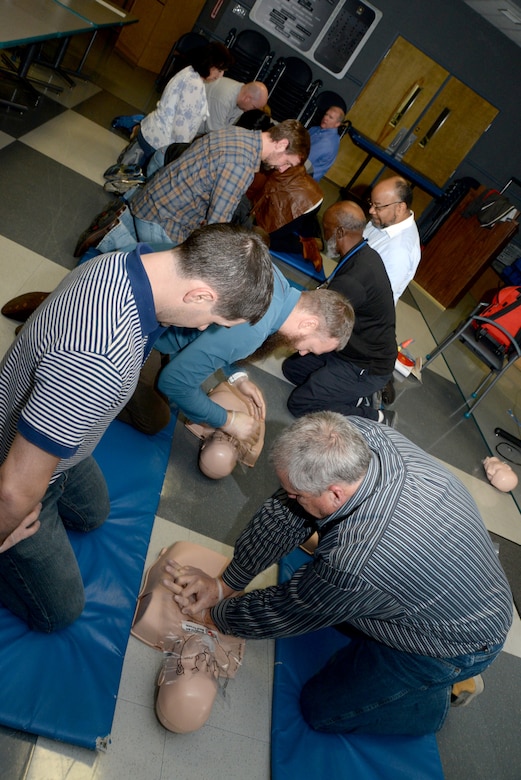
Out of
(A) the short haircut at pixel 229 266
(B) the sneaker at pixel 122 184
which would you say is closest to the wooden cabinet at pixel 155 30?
(B) the sneaker at pixel 122 184

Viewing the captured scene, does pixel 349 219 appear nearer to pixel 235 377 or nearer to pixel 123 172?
pixel 235 377

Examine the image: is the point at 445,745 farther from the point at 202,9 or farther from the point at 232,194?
the point at 202,9

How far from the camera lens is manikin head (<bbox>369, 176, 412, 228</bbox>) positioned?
4.05 meters

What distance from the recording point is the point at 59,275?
3.61 metres

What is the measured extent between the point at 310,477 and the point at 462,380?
4.28 m

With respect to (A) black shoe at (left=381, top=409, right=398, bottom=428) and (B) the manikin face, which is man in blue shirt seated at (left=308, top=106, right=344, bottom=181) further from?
(B) the manikin face

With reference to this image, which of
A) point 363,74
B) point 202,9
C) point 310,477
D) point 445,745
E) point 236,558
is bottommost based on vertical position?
point 445,745

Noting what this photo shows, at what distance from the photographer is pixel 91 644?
2.05 m

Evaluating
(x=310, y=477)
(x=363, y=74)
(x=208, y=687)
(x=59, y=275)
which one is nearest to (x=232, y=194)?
(x=59, y=275)

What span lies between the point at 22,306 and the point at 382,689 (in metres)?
2.49

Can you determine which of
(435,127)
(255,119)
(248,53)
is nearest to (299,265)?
(255,119)

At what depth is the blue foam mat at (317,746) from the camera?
219cm

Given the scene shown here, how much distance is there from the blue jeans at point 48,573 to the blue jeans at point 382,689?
1.04 m

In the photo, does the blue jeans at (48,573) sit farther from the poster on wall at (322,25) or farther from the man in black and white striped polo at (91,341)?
the poster on wall at (322,25)
